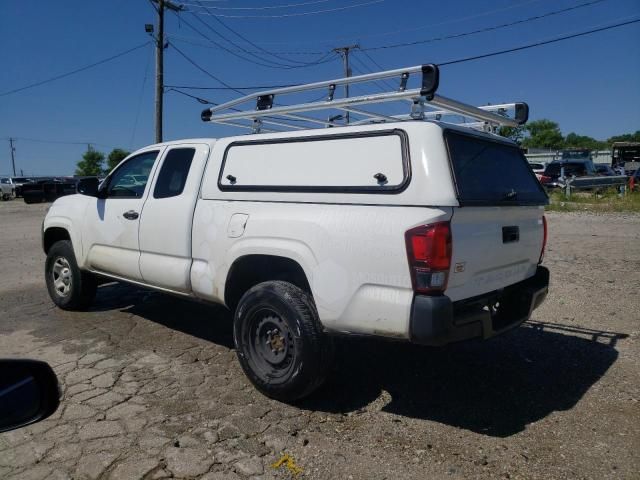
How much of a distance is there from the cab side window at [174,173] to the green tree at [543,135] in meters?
86.3

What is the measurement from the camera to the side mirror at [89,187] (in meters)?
5.27

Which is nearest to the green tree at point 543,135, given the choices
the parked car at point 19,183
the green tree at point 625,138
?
the green tree at point 625,138

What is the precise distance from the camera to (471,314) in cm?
319

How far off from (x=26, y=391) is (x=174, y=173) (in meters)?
3.23

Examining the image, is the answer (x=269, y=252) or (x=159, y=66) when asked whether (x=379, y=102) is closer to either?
(x=269, y=252)

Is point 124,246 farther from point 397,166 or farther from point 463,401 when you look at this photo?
→ point 463,401

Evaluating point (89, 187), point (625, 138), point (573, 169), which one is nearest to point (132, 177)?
point (89, 187)

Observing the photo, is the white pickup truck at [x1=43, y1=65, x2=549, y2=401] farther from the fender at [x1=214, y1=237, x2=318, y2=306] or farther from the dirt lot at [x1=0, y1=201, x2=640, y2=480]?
the dirt lot at [x1=0, y1=201, x2=640, y2=480]

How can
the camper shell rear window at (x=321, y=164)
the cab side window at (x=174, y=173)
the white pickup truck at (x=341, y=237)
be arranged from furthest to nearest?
the cab side window at (x=174, y=173), the camper shell rear window at (x=321, y=164), the white pickup truck at (x=341, y=237)

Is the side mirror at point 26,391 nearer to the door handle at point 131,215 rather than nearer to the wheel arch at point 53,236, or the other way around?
the door handle at point 131,215

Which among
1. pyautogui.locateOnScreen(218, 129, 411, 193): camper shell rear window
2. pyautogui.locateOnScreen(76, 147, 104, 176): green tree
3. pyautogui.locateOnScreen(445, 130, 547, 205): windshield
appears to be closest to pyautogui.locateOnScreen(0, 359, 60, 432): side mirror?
pyautogui.locateOnScreen(218, 129, 411, 193): camper shell rear window

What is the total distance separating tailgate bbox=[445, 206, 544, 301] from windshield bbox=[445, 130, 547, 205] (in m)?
0.08

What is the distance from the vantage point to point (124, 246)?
499 centimetres

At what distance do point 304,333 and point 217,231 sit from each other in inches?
48.0
